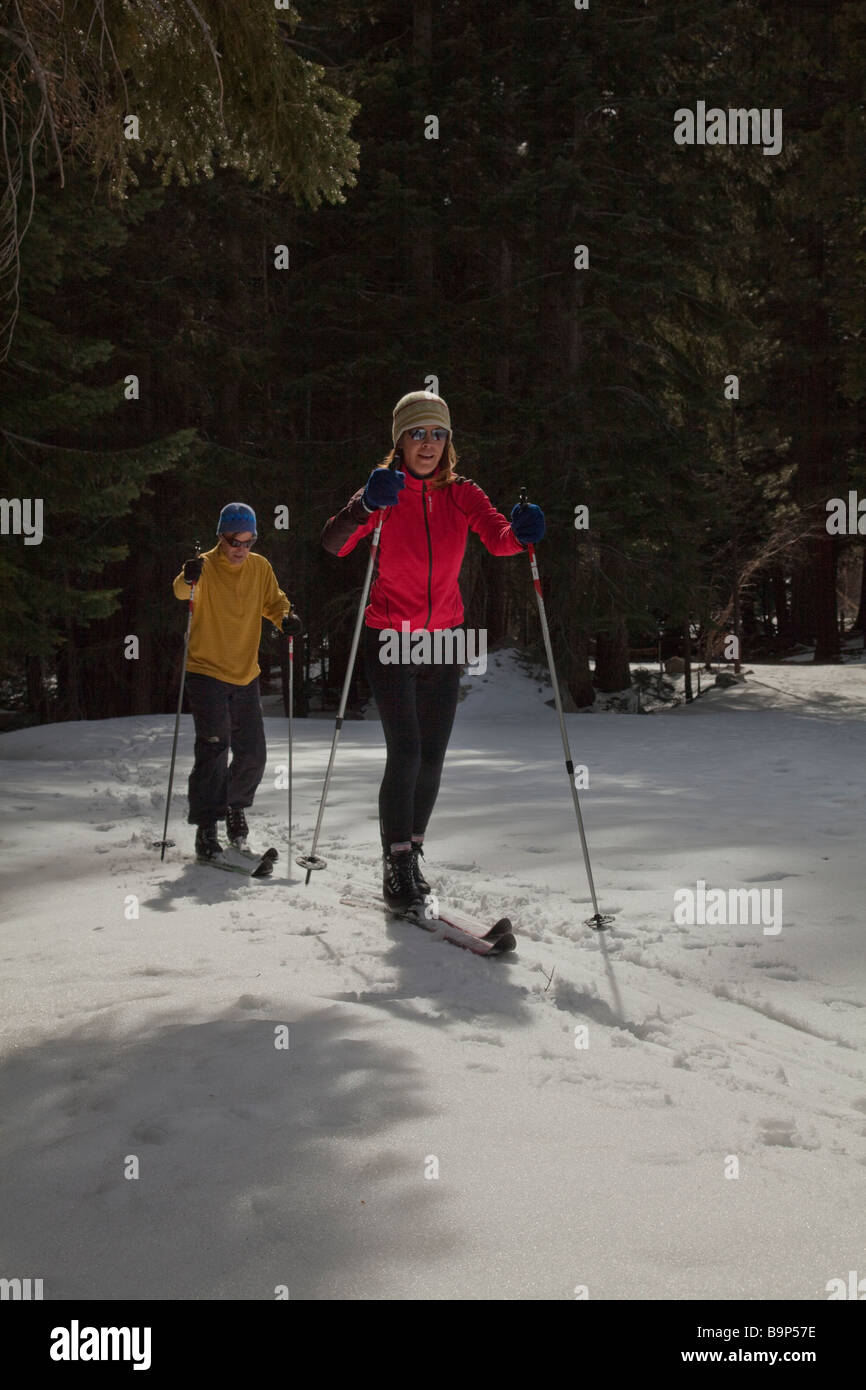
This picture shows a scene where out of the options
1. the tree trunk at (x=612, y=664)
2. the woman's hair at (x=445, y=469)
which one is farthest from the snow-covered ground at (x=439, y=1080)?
the tree trunk at (x=612, y=664)

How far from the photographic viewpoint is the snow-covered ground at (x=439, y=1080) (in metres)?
→ 2.13

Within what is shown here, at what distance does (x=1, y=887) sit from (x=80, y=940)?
154cm

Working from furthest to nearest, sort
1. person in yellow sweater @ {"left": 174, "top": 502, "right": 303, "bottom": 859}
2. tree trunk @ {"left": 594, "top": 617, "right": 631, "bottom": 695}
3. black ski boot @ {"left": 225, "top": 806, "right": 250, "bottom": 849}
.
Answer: tree trunk @ {"left": 594, "top": 617, "right": 631, "bottom": 695}, black ski boot @ {"left": 225, "top": 806, "right": 250, "bottom": 849}, person in yellow sweater @ {"left": 174, "top": 502, "right": 303, "bottom": 859}

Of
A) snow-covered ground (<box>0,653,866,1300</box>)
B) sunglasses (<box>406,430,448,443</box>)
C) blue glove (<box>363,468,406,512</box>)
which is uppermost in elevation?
sunglasses (<box>406,430,448,443</box>)

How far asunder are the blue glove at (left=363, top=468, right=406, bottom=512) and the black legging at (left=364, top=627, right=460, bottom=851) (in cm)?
58

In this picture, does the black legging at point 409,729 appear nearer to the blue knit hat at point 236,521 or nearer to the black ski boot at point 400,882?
the black ski boot at point 400,882

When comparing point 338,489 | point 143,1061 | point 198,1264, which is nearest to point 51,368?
point 338,489

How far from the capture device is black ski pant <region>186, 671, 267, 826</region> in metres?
6.50

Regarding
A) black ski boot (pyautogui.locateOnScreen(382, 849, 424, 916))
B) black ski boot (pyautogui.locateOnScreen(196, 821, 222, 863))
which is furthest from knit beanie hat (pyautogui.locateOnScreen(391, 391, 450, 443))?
black ski boot (pyautogui.locateOnScreen(196, 821, 222, 863))

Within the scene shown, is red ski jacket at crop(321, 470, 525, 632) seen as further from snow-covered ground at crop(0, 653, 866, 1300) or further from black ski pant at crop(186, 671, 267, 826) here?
black ski pant at crop(186, 671, 267, 826)

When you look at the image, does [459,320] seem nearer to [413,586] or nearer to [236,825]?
[236,825]

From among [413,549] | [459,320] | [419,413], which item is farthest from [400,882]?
[459,320]
